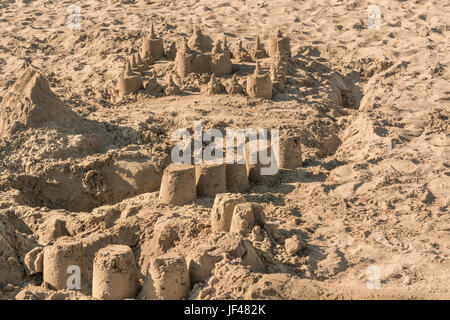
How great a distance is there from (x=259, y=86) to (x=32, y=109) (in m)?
3.29

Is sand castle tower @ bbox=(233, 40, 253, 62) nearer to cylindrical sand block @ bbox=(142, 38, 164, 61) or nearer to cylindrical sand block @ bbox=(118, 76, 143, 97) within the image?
cylindrical sand block @ bbox=(142, 38, 164, 61)

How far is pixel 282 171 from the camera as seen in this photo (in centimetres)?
753

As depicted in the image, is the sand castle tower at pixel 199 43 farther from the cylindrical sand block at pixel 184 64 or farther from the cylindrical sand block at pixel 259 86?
the cylindrical sand block at pixel 259 86

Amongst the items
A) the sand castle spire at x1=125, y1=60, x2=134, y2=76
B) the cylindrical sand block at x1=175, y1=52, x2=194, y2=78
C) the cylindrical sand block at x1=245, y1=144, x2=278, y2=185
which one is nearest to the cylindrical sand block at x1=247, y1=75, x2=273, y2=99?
the cylindrical sand block at x1=175, y1=52, x2=194, y2=78

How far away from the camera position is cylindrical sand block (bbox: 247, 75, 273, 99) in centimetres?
950

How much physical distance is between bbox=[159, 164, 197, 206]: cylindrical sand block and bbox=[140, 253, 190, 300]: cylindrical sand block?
1729 mm

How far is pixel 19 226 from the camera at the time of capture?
256 inches

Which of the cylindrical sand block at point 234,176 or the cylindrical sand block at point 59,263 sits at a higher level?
the cylindrical sand block at point 59,263

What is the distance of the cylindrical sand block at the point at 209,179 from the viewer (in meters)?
6.83

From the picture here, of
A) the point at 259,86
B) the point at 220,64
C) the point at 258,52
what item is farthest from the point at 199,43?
the point at 259,86

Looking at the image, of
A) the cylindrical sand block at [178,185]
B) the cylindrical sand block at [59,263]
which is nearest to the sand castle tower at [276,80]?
the cylindrical sand block at [178,185]

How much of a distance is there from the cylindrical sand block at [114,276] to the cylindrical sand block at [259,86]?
503 centimetres

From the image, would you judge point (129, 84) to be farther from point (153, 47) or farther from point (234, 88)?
point (234, 88)
